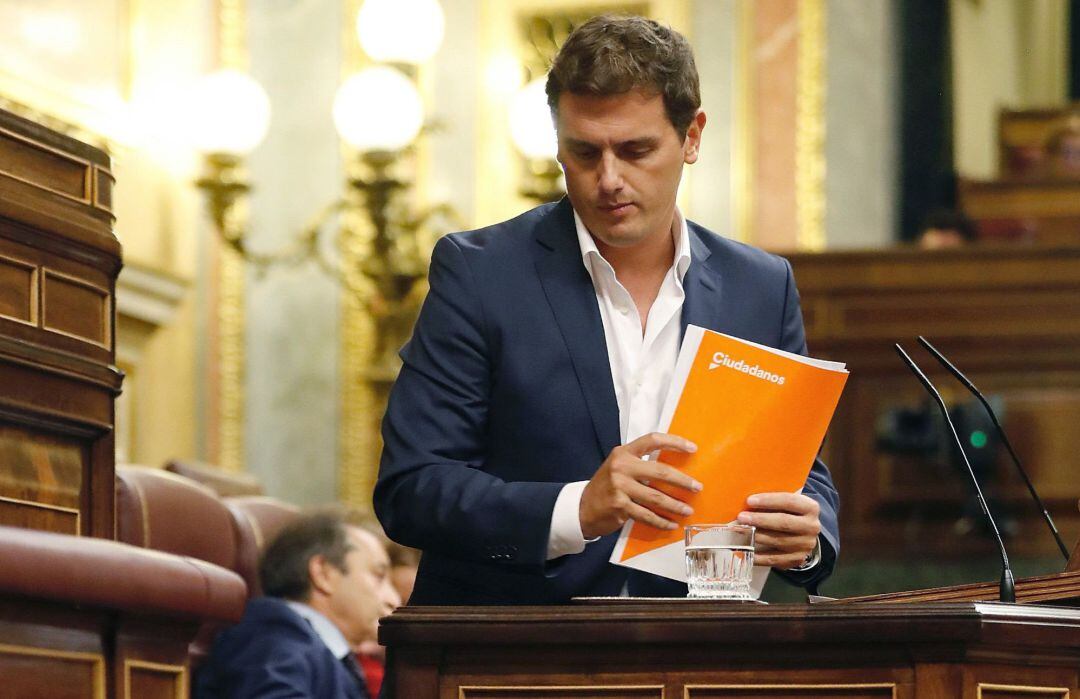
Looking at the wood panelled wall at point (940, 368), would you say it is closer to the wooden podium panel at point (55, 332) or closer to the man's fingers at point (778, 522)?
the wooden podium panel at point (55, 332)

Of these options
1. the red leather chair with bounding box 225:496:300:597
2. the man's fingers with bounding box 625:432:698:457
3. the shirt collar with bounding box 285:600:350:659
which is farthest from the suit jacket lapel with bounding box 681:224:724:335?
the red leather chair with bounding box 225:496:300:597

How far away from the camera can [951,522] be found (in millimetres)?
6668

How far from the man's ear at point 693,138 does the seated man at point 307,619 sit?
159 centimetres

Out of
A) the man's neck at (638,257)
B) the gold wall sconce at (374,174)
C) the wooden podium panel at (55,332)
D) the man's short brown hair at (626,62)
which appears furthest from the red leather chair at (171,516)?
the gold wall sconce at (374,174)

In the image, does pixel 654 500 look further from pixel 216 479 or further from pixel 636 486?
pixel 216 479

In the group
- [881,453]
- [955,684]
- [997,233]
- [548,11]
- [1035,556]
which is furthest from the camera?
[548,11]

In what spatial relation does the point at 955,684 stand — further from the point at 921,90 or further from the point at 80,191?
the point at 921,90

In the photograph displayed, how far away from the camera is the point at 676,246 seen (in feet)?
7.86

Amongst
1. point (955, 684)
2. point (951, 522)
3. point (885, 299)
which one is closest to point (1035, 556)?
point (951, 522)

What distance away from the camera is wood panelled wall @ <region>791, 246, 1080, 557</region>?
652 centimetres

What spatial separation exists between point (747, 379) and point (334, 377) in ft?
18.8

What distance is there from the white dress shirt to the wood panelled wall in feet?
14.2

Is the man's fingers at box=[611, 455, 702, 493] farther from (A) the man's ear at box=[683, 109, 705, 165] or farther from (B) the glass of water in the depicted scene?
(A) the man's ear at box=[683, 109, 705, 165]

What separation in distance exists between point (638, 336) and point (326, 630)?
1.88 meters
